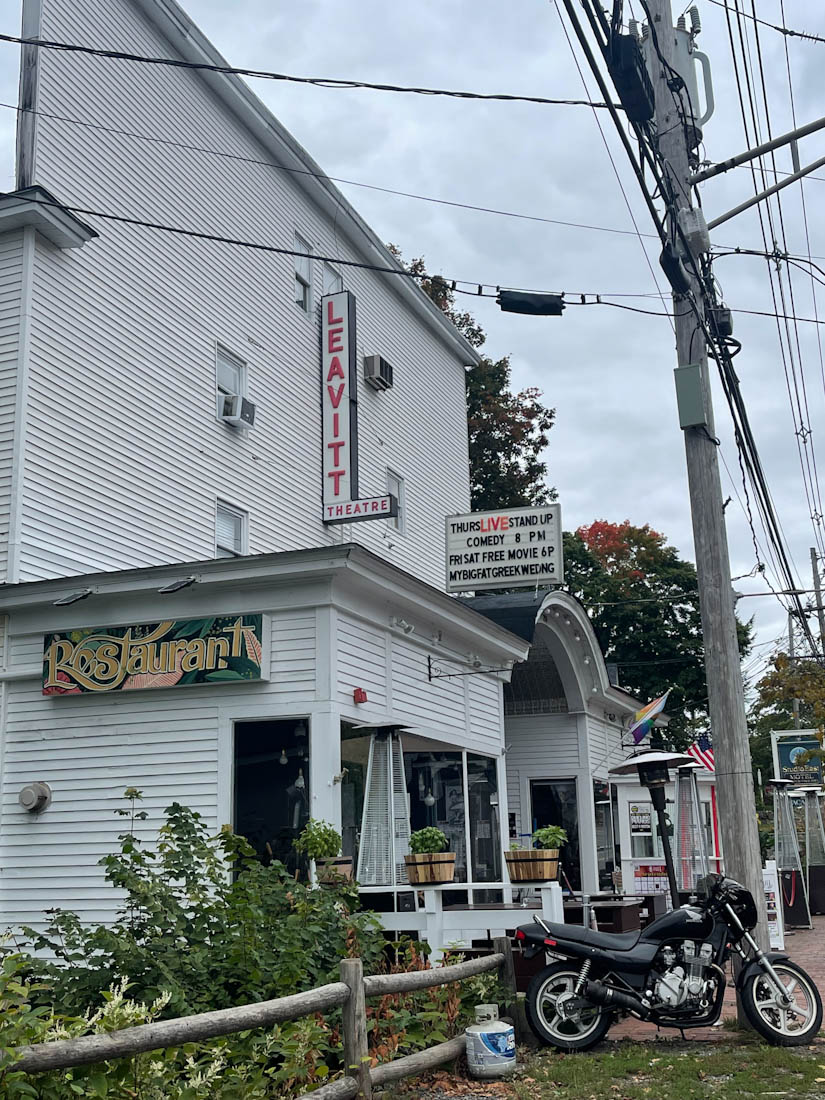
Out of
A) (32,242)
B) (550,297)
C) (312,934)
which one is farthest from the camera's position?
(32,242)

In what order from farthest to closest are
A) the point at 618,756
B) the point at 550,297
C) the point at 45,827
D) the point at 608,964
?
the point at 618,756
the point at 45,827
the point at 550,297
the point at 608,964

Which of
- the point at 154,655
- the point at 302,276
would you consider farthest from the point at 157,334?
the point at 154,655

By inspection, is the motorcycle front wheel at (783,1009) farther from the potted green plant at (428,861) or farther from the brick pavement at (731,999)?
the potted green plant at (428,861)

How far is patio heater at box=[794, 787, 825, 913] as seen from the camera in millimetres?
28078

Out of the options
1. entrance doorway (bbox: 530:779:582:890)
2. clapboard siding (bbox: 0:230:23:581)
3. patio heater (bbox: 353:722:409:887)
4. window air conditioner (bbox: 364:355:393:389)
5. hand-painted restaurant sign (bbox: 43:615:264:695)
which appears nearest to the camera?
patio heater (bbox: 353:722:409:887)

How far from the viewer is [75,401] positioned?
15477 mm

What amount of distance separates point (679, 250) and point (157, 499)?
826 centimetres

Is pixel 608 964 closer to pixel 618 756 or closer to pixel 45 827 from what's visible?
pixel 45 827

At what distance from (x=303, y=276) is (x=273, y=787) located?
11681mm

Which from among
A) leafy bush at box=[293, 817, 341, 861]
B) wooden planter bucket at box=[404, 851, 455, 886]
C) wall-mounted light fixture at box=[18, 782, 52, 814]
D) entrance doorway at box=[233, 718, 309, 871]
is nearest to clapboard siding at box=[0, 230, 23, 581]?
wall-mounted light fixture at box=[18, 782, 52, 814]

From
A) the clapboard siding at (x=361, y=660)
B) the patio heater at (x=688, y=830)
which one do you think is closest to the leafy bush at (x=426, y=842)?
the clapboard siding at (x=361, y=660)

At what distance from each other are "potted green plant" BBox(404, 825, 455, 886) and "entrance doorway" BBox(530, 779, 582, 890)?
13239 millimetres

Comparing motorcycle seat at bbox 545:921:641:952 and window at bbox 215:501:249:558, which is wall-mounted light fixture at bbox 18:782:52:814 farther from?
motorcycle seat at bbox 545:921:641:952

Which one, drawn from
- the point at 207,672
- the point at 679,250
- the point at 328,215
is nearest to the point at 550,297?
the point at 679,250
